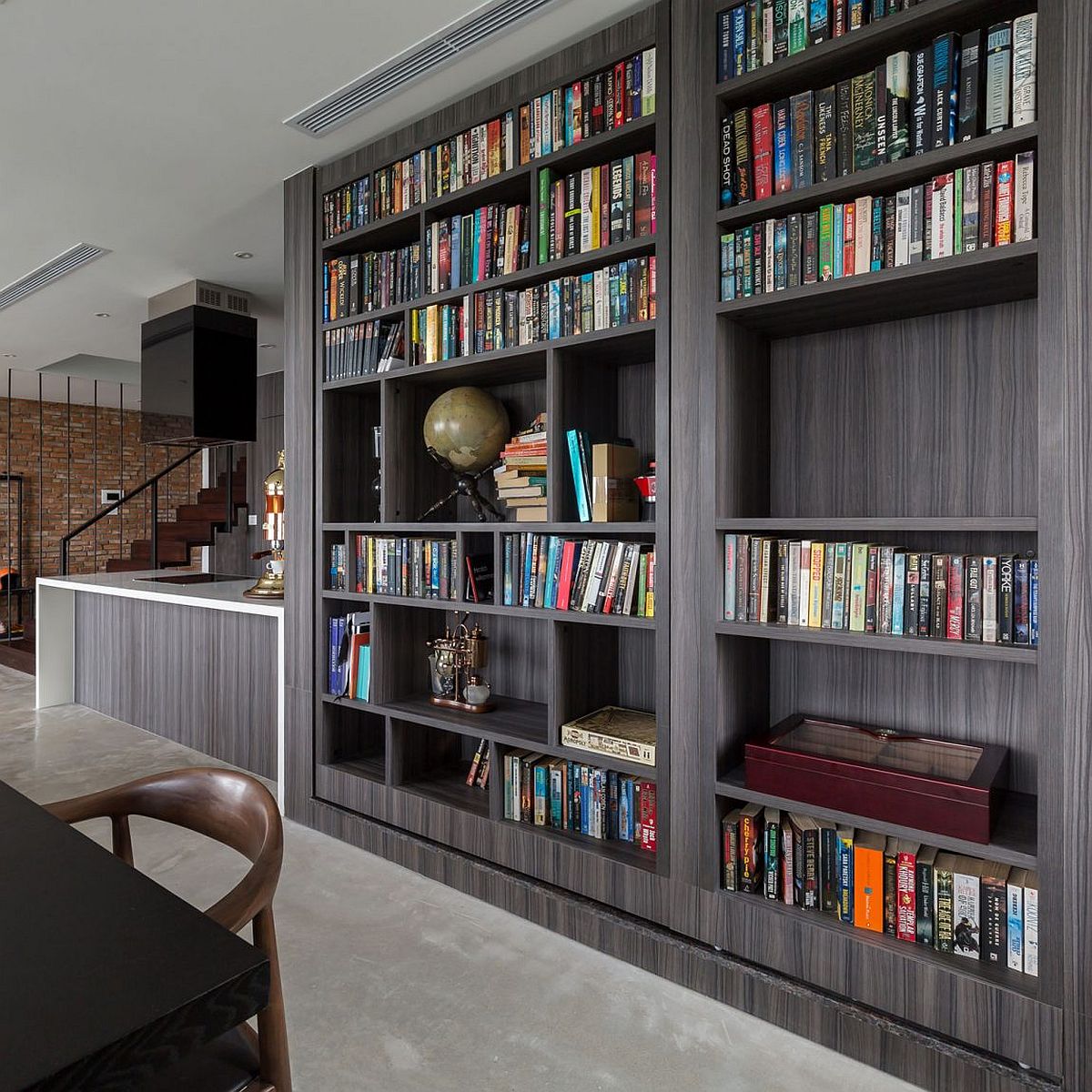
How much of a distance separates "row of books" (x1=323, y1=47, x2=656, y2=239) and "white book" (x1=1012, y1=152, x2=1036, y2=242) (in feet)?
3.21

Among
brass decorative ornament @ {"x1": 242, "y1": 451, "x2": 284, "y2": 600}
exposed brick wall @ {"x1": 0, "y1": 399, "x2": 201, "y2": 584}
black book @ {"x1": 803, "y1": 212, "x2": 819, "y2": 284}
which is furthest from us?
exposed brick wall @ {"x1": 0, "y1": 399, "x2": 201, "y2": 584}

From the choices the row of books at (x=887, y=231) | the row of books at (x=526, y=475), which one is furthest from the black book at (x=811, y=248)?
the row of books at (x=526, y=475)

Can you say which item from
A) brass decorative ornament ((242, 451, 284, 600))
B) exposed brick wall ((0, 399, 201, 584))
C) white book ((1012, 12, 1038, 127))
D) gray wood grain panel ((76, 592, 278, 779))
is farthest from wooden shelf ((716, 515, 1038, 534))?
exposed brick wall ((0, 399, 201, 584))

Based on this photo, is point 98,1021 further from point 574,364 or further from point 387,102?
point 387,102

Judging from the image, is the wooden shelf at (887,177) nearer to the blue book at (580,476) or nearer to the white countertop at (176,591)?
the blue book at (580,476)

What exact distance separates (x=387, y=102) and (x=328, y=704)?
7.32 ft

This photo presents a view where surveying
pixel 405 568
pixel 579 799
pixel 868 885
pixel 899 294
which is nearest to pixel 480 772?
pixel 579 799

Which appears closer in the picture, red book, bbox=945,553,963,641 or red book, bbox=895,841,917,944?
red book, bbox=945,553,963,641

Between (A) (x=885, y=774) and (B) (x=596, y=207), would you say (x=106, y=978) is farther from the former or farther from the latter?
(B) (x=596, y=207)

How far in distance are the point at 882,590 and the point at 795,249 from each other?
0.86m

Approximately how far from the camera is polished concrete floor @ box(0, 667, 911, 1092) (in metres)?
1.71

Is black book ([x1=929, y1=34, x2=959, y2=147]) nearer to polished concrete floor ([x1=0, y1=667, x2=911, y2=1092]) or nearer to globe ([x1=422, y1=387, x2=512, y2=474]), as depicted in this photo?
globe ([x1=422, y1=387, x2=512, y2=474])

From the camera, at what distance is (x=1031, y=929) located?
1.64 metres

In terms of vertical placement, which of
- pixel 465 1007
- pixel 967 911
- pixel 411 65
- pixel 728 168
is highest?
pixel 411 65
